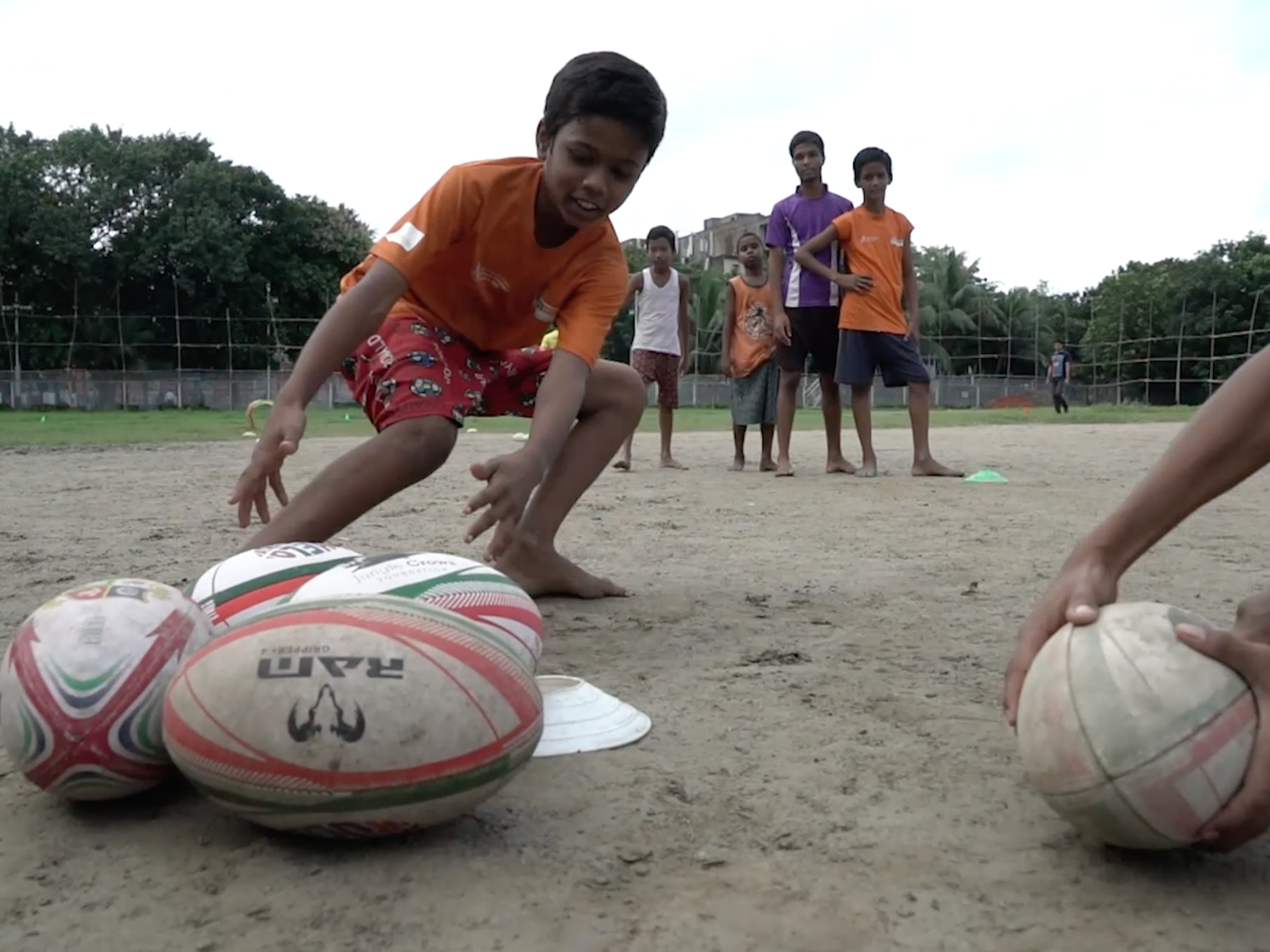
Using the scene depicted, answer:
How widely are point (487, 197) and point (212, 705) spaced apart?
84.4 inches

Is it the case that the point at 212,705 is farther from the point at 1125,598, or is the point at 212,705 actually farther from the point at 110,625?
the point at 1125,598

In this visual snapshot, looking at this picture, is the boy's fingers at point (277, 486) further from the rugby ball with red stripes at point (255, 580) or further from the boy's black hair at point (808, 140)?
the boy's black hair at point (808, 140)

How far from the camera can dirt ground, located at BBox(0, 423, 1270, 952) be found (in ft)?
5.30

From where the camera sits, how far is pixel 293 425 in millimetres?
2982

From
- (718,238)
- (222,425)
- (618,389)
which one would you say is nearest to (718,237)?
(718,238)

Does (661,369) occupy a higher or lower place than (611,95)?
lower

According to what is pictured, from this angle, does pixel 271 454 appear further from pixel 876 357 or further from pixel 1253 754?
pixel 876 357

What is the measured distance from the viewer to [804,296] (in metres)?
8.84

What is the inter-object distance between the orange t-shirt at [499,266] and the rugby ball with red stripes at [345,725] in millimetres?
1733

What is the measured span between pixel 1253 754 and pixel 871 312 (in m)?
6.87

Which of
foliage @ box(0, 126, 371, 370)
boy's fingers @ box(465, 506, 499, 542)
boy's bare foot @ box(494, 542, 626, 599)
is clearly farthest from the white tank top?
foliage @ box(0, 126, 371, 370)

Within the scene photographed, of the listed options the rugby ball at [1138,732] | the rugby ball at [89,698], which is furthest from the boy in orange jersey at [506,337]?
the rugby ball at [1138,732]

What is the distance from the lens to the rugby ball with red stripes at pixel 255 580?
2.59 m

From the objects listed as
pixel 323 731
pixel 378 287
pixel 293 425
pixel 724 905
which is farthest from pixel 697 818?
pixel 378 287
